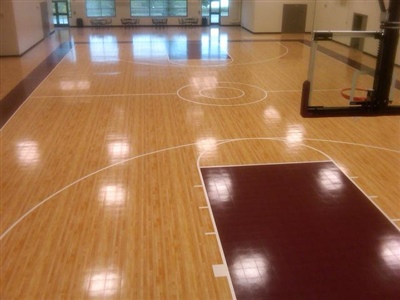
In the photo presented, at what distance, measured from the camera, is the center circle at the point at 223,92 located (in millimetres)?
13227

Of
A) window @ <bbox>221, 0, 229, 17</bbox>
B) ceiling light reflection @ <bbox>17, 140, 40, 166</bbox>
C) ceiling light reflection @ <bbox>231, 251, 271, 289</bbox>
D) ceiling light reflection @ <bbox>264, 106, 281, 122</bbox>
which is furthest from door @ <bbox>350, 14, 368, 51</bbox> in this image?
ceiling light reflection @ <bbox>231, 251, 271, 289</bbox>

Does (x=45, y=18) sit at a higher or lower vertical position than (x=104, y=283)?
higher

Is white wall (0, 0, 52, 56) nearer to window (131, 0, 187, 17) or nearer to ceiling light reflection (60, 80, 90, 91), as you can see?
ceiling light reflection (60, 80, 90, 91)

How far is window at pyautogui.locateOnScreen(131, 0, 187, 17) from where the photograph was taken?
28250 millimetres

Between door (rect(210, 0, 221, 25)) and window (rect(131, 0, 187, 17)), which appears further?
door (rect(210, 0, 221, 25))

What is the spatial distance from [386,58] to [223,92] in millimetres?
8151

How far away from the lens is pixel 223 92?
13.6 meters

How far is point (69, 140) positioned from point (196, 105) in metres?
3.98

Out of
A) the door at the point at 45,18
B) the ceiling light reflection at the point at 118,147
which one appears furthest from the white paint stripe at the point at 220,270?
the door at the point at 45,18

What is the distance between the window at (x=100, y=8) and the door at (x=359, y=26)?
15584 millimetres

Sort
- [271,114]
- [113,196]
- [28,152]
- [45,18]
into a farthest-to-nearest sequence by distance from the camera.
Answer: [45,18], [271,114], [28,152], [113,196]

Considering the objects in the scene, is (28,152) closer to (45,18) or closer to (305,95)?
(305,95)

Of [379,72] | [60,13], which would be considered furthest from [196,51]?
[379,72]

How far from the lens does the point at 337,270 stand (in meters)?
5.71
